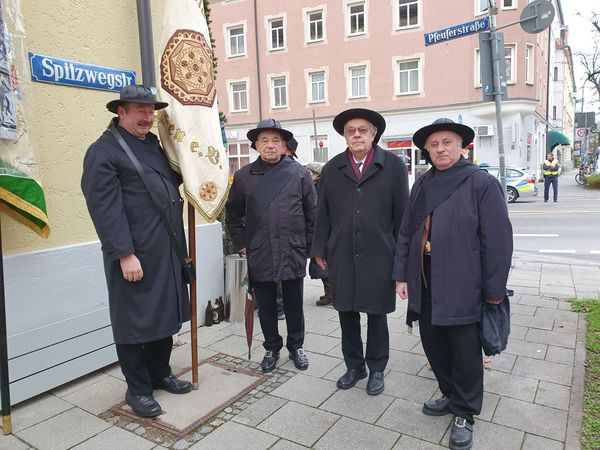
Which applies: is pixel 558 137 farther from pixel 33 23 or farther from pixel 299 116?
pixel 33 23

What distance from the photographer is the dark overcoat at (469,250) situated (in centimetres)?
276

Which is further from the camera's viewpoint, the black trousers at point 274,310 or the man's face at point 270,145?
the black trousers at point 274,310

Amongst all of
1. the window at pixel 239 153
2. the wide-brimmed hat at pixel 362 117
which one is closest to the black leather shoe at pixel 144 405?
the wide-brimmed hat at pixel 362 117

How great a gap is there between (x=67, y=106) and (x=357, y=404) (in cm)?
323

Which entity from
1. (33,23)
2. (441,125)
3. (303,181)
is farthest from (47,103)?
(441,125)

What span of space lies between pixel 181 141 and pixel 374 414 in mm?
2340

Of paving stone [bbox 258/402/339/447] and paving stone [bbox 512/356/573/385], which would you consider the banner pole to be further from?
paving stone [bbox 512/356/573/385]

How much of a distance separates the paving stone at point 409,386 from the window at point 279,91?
83.3ft

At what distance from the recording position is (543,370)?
3875mm

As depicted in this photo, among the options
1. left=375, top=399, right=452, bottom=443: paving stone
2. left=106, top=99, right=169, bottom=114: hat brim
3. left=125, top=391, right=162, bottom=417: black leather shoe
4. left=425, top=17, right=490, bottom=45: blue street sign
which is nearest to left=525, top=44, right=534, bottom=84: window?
left=425, top=17, right=490, bottom=45: blue street sign

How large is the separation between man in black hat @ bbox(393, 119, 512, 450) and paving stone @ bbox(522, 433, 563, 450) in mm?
335

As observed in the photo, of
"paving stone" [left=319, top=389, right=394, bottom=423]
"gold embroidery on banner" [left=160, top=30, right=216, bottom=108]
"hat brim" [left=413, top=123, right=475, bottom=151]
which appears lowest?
"paving stone" [left=319, top=389, right=394, bottom=423]

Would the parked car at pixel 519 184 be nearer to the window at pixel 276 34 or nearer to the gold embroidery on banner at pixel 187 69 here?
the window at pixel 276 34

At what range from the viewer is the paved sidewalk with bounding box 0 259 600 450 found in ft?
9.77
